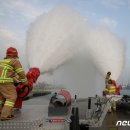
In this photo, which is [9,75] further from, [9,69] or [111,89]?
[111,89]

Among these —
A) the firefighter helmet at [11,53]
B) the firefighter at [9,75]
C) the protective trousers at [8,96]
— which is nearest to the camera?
the protective trousers at [8,96]

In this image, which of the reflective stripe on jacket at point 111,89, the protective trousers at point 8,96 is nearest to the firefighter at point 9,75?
the protective trousers at point 8,96

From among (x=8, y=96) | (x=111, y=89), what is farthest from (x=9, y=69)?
(x=111, y=89)

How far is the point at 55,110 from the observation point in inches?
319

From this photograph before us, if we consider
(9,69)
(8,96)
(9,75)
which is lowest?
(8,96)

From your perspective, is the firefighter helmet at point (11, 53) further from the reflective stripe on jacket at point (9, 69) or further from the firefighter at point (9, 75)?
the reflective stripe on jacket at point (9, 69)

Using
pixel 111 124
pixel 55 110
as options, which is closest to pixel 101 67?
pixel 111 124

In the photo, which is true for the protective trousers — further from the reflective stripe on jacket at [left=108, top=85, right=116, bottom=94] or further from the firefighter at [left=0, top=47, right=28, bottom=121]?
the reflective stripe on jacket at [left=108, top=85, right=116, bottom=94]

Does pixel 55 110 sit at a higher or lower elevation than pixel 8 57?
lower

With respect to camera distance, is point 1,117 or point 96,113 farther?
point 96,113

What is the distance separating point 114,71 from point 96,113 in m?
11.3

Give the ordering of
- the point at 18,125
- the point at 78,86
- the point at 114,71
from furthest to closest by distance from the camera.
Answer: the point at 78,86 → the point at 114,71 → the point at 18,125

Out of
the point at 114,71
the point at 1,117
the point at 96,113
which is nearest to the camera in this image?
the point at 1,117

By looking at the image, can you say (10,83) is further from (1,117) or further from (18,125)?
(18,125)
